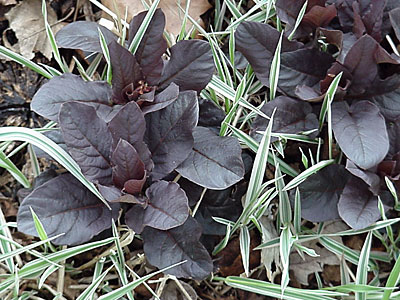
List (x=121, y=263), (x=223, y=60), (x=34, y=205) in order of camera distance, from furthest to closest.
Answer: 1. (x=223, y=60)
2. (x=121, y=263)
3. (x=34, y=205)

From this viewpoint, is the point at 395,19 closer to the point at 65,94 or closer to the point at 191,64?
the point at 191,64

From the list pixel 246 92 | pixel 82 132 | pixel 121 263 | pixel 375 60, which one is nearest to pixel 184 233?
pixel 121 263

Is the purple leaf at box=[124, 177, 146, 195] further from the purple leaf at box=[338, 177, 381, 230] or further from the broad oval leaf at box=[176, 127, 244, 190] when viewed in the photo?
the purple leaf at box=[338, 177, 381, 230]

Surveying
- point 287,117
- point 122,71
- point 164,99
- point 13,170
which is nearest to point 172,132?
point 164,99

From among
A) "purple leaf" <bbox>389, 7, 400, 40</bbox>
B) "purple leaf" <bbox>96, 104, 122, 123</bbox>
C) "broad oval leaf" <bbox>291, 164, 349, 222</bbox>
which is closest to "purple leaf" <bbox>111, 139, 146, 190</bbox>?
"purple leaf" <bbox>96, 104, 122, 123</bbox>

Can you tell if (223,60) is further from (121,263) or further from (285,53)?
(121,263)
